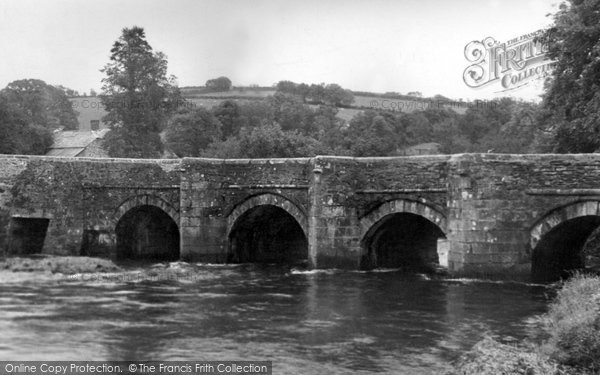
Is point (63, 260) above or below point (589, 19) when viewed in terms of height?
below

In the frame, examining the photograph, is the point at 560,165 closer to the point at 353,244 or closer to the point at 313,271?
the point at 353,244

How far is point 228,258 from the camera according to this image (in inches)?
921

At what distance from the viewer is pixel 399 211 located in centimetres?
2038

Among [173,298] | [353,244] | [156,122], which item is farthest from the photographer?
[156,122]

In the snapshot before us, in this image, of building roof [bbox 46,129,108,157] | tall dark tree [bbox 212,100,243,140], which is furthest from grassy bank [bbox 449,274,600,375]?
tall dark tree [bbox 212,100,243,140]

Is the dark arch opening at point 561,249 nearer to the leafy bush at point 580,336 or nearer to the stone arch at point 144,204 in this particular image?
the leafy bush at point 580,336

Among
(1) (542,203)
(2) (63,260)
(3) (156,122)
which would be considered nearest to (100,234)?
(2) (63,260)

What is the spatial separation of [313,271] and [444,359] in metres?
10.2

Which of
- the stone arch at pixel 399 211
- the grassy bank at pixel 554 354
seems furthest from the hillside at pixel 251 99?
the grassy bank at pixel 554 354

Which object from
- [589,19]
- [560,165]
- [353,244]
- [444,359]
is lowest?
[444,359]

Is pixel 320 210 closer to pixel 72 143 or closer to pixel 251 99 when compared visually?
pixel 72 143

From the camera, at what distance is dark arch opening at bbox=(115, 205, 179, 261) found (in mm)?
25656

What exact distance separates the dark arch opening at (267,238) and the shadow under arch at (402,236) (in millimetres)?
3756

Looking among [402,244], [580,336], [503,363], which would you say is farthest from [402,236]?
[503,363]
